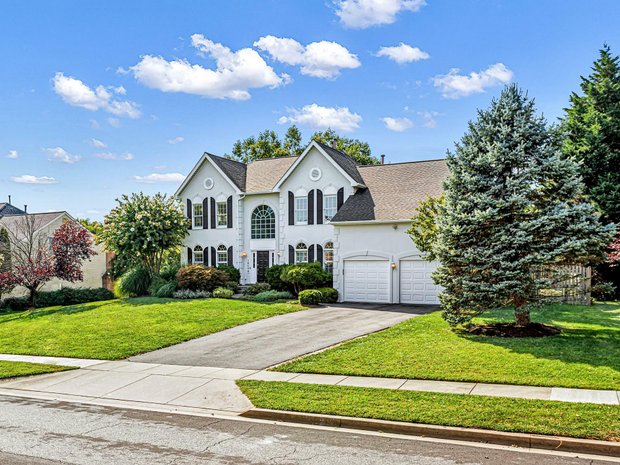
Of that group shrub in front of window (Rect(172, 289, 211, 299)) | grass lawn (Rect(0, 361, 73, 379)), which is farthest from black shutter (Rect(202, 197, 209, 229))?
grass lawn (Rect(0, 361, 73, 379))

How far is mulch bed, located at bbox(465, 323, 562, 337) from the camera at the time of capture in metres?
13.7

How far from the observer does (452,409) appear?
8367 millimetres

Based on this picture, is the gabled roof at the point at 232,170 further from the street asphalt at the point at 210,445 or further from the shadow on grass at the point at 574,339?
the street asphalt at the point at 210,445

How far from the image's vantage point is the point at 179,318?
20.0m

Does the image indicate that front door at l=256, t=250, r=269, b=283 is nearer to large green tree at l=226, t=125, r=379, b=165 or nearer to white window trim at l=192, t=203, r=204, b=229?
white window trim at l=192, t=203, r=204, b=229

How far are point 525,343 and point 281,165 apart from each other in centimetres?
2207

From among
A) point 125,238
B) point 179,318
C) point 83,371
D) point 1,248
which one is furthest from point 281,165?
point 83,371

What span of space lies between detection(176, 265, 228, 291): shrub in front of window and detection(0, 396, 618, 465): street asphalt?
18.0 m

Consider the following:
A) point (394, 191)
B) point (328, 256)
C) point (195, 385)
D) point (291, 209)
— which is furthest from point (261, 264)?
point (195, 385)

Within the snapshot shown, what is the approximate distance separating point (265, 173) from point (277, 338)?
17.9 metres

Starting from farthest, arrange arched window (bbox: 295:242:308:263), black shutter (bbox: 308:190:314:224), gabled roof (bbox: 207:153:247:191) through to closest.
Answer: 1. gabled roof (bbox: 207:153:247:191)
2. arched window (bbox: 295:242:308:263)
3. black shutter (bbox: 308:190:314:224)

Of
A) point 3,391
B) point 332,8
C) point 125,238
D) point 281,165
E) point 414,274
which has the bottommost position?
point 3,391

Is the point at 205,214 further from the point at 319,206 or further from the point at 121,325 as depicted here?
the point at 121,325

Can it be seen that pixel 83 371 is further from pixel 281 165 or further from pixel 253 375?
pixel 281 165
